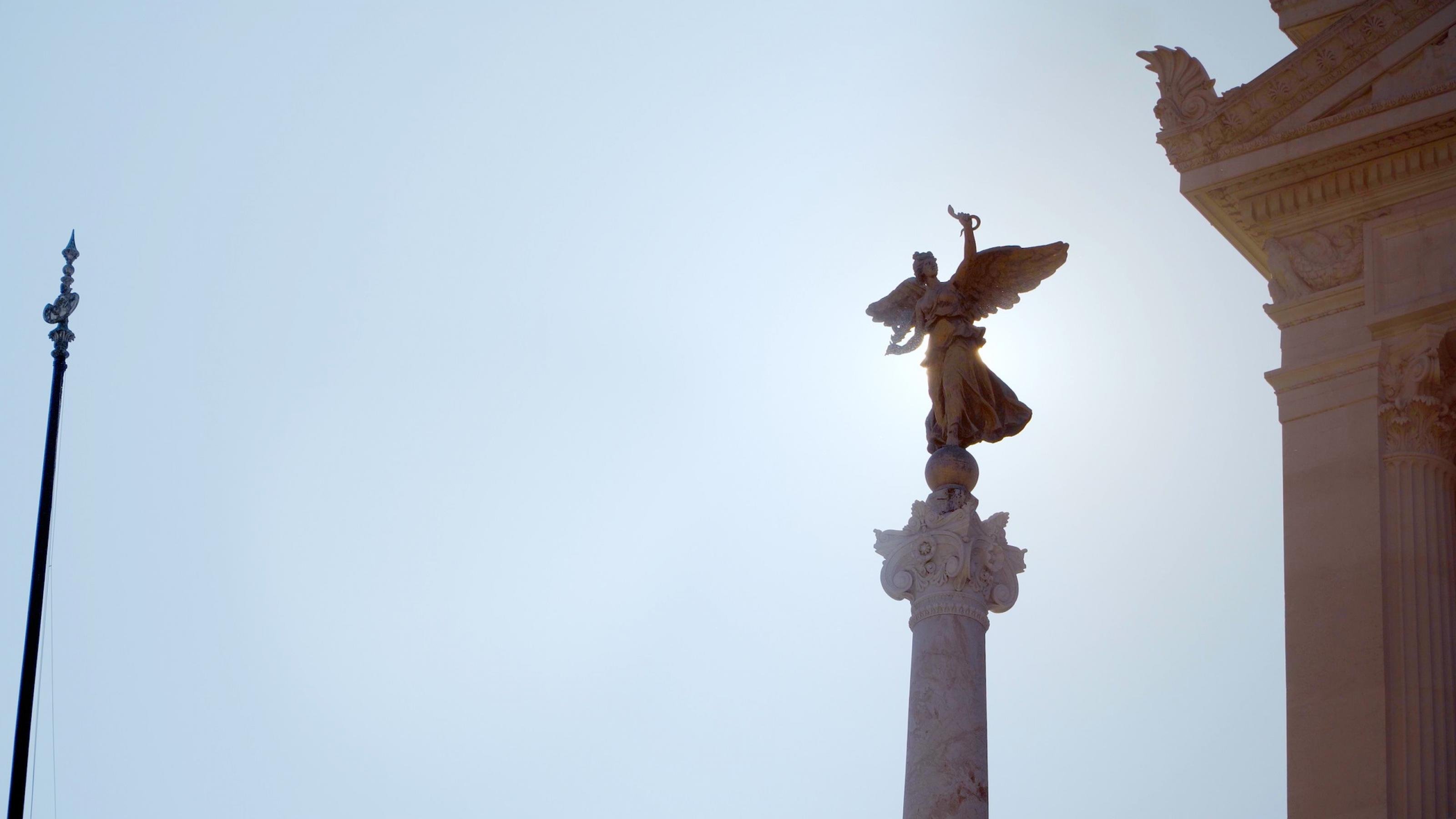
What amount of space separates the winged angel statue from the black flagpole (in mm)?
8322

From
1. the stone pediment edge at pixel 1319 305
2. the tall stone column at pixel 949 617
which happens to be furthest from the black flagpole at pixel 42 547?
the stone pediment edge at pixel 1319 305

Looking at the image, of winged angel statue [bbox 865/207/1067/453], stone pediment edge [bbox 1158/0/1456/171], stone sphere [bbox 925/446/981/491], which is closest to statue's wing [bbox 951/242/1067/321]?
winged angel statue [bbox 865/207/1067/453]

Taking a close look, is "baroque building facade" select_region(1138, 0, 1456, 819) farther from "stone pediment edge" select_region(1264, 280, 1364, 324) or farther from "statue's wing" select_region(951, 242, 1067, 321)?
"statue's wing" select_region(951, 242, 1067, 321)

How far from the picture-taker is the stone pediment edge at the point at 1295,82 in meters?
26.0

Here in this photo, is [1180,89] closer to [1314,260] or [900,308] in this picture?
[1314,260]

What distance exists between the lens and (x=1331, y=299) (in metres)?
25.4

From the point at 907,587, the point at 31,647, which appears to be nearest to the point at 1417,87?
the point at 907,587

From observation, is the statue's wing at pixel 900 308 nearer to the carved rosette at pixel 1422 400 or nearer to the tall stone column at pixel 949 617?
the tall stone column at pixel 949 617

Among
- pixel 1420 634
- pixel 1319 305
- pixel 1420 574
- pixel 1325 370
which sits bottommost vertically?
pixel 1420 634

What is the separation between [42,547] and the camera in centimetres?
2145

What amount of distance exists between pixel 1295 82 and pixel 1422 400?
437 centimetres

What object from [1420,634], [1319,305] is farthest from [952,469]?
[1319,305]

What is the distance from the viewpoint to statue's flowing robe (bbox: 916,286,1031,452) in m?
19.5

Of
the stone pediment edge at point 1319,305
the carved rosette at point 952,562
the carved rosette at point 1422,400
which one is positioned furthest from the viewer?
the stone pediment edge at point 1319,305
